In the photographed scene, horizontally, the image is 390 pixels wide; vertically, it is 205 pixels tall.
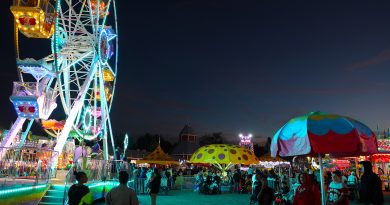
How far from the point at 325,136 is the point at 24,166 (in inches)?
322

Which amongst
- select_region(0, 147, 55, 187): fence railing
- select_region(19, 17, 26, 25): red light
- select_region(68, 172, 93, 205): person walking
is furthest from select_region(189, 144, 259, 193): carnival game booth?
select_region(68, 172, 93, 205): person walking

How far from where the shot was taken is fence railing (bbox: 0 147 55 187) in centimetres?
917

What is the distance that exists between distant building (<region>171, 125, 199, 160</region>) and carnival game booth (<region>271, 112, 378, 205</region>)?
181 ft

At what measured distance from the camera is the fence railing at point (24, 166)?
30.1ft

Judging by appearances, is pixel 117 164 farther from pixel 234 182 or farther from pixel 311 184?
pixel 311 184

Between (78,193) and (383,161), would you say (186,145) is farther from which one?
(78,193)

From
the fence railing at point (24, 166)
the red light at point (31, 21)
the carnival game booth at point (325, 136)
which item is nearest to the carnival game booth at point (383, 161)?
the carnival game booth at point (325, 136)

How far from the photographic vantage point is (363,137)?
657 centimetres

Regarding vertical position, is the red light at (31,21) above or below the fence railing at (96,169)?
above

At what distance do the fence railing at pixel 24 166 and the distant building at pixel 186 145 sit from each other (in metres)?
50.0

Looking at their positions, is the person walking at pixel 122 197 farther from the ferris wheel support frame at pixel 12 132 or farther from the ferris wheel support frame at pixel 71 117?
the ferris wheel support frame at pixel 12 132

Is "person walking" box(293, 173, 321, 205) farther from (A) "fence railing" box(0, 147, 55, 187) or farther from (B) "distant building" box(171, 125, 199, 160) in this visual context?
(B) "distant building" box(171, 125, 199, 160)

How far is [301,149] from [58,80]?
592 inches

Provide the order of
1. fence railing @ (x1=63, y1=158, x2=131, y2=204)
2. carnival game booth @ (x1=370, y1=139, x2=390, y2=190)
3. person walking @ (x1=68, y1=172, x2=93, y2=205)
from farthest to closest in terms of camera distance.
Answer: carnival game booth @ (x1=370, y1=139, x2=390, y2=190) → fence railing @ (x1=63, y1=158, x2=131, y2=204) → person walking @ (x1=68, y1=172, x2=93, y2=205)
